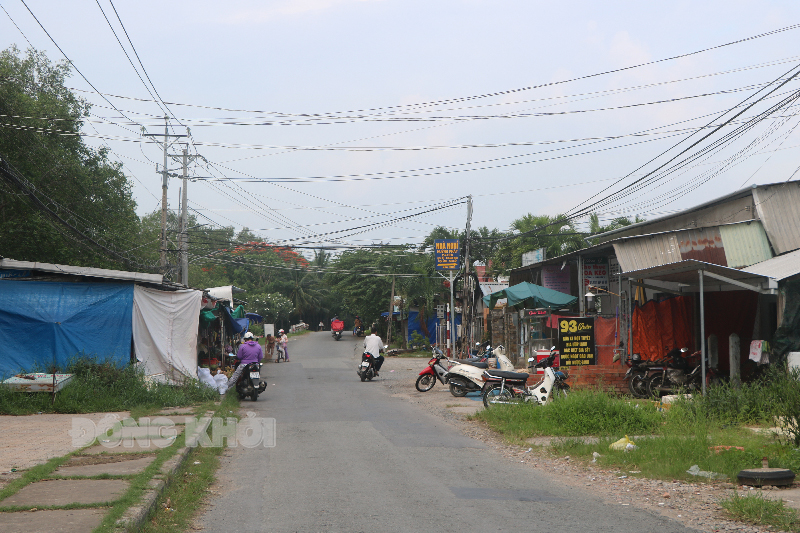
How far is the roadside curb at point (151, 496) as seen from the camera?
5.32m

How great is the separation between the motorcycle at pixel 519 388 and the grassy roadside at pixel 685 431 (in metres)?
0.73

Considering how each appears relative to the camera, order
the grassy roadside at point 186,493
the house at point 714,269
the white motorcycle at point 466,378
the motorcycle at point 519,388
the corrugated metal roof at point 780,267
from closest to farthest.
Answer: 1. the grassy roadside at point 186,493
2. the corrugated metal roof at point 780,267
3. the motorcycle at point 519,388
4. the house at point 714,269
5. the white motorcycle at point 466,378

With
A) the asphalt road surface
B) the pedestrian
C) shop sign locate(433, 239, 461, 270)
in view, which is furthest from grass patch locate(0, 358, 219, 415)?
the pedestrian

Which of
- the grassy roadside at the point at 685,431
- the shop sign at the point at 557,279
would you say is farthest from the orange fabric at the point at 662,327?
the shop sign at the point at 557,279

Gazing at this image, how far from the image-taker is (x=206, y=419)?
1245 cm

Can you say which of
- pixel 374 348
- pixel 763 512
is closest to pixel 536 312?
pixel 374 348

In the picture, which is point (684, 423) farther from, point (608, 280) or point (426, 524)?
point (608, 280)

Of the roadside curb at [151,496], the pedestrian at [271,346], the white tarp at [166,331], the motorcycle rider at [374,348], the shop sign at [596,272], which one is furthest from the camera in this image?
the pedestrian at [271,346]

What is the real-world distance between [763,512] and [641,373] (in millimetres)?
9616

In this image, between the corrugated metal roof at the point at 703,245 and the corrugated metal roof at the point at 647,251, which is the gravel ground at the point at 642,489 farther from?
the corrugated metal roof at the point at 703,245

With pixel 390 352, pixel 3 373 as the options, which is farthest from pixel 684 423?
pixel 390 352

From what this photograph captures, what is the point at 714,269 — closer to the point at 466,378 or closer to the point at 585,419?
the point at 585,419

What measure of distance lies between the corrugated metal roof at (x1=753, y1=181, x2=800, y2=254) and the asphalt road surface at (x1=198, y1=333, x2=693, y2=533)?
27.9 feet

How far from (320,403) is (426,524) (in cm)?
Answer: 1091
